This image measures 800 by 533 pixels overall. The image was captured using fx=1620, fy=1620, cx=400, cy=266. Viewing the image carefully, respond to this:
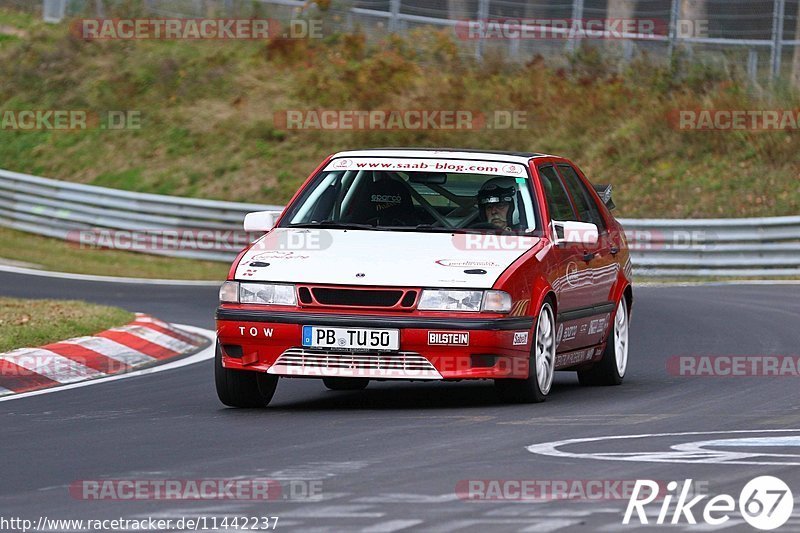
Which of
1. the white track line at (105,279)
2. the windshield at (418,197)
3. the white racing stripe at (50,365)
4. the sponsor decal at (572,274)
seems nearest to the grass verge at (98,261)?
the white track line at (105,279)

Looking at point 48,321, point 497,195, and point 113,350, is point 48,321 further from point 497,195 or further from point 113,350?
point 497,195

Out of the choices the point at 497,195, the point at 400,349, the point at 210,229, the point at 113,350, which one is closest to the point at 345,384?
the point at 497,195

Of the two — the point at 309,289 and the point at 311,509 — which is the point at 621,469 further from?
the point at 309,289

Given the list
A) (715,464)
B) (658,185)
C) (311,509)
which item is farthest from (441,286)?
(658,185)

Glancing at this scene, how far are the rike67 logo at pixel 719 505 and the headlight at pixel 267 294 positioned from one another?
3.17 m

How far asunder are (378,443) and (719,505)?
7.08 ft

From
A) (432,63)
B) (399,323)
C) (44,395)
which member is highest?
(432,63)

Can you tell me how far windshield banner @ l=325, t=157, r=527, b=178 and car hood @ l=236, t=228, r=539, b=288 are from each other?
2.14ft

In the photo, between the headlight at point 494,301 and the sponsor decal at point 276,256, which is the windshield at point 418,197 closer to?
the sponsor decal at point 276,256

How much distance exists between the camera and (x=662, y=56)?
99.8 ft

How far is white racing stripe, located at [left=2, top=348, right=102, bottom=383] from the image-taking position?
442 inches

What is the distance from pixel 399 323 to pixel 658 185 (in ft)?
62.5

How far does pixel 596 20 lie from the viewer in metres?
30.2

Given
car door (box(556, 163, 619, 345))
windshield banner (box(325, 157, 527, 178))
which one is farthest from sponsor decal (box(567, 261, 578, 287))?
windshield banner (box(325, 157, 527, 178))
